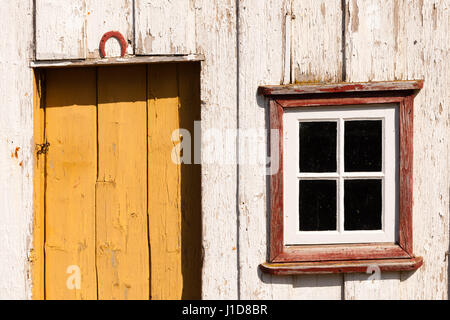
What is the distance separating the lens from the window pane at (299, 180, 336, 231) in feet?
6.34

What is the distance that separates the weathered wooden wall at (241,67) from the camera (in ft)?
6.15

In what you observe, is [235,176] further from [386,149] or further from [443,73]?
[443,73]

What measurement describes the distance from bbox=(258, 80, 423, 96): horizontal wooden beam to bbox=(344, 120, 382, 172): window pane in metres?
0.16

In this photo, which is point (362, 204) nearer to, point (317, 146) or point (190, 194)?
point (317, 146)

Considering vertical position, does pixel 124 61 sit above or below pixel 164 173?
above

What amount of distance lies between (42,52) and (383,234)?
179 centimetres

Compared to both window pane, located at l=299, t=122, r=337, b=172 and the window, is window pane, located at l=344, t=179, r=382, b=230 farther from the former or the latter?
window pane, located at l=299, t=122, r=337, b=172

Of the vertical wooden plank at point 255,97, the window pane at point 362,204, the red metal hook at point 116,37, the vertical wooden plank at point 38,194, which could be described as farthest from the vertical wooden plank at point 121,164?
the window pane at point 362,204

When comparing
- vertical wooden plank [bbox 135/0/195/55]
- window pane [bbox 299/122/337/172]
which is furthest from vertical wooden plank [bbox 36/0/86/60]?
window pane [bbox 299/122/337/172]

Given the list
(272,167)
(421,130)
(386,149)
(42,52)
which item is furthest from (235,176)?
(42,52)

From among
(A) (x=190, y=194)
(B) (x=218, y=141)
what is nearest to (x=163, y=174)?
(A) (x=190, y=194)

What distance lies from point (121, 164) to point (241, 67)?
0.73 m

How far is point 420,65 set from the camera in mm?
1884

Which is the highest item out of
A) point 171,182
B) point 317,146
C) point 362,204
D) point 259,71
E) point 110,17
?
point 110,17
